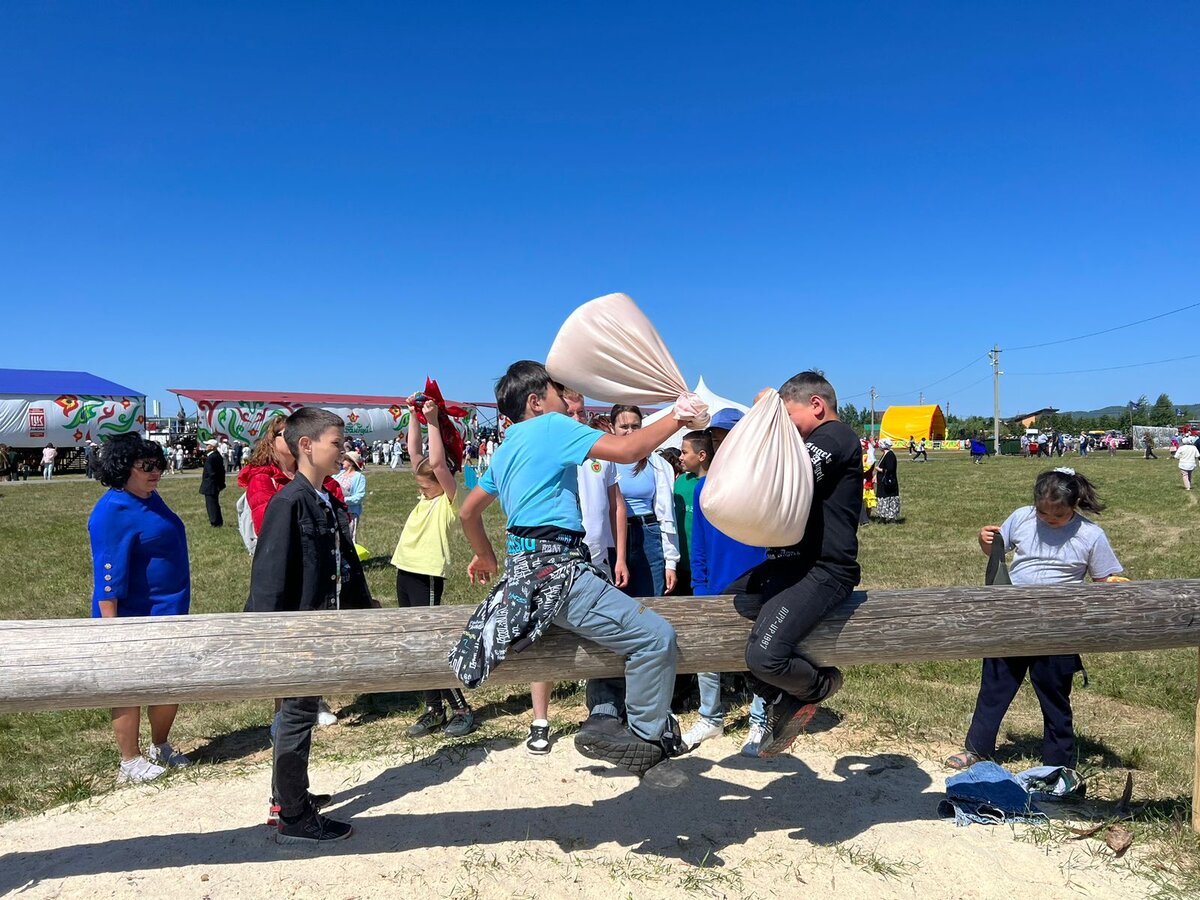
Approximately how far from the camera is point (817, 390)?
3334mm

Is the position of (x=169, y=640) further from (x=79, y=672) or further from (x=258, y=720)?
(x=258, y=720)

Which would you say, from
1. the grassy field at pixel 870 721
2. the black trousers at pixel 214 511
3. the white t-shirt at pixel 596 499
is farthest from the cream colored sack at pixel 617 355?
the black trousers at pixel 214 511

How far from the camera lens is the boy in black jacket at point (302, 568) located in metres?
3.62

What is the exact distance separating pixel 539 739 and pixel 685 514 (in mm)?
1814

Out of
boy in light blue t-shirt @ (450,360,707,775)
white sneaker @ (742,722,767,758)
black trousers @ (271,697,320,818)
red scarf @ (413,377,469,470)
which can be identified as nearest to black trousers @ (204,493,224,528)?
red scarf @ (413,377,469,470)

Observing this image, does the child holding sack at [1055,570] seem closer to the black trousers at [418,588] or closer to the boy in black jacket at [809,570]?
the boy in black jacket at [809,570]

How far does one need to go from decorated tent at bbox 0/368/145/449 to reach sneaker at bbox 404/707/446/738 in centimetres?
3324

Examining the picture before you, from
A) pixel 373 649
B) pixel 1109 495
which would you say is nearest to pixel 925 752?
pixel 373 649

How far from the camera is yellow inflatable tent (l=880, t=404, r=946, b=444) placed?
58.0m

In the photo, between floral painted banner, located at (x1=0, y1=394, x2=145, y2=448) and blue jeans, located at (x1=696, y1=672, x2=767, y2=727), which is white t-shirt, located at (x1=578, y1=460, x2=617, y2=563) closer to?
blue jeans, located at (x1=696, y1=672, x2=767, y2=727)

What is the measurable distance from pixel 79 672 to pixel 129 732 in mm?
1740

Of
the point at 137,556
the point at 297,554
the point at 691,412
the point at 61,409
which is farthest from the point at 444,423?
the point at 61,409

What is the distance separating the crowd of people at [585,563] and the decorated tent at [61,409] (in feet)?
109

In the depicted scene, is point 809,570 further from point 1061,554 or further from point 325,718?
point 325,718
